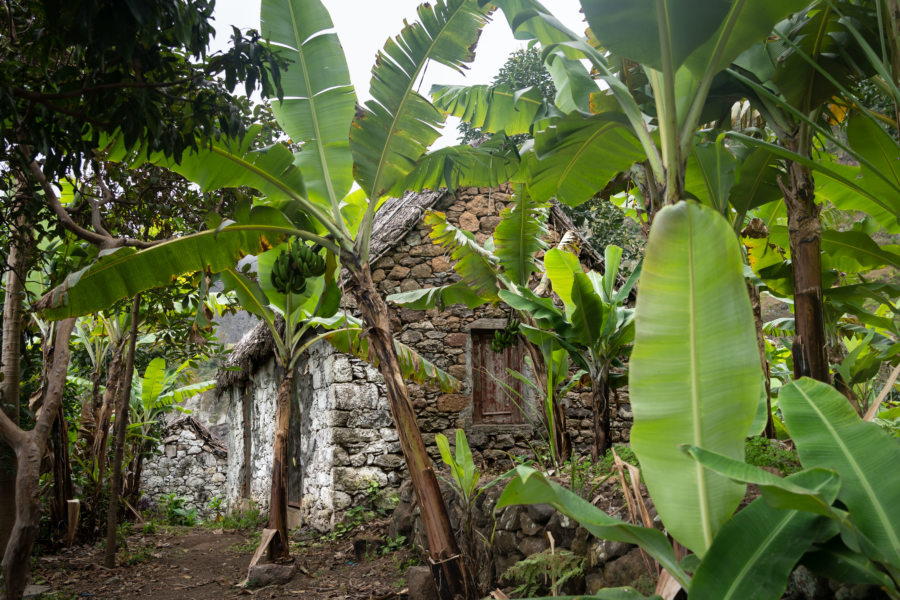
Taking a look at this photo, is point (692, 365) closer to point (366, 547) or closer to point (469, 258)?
point (469, 258)

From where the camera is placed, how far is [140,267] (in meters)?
4.03

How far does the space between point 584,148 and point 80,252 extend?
4.23 m

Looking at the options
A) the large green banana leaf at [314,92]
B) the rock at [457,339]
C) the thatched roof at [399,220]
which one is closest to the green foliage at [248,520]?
the rock at [457,339]

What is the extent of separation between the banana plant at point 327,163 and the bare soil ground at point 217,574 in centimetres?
198

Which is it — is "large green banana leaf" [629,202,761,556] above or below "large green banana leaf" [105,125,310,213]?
below

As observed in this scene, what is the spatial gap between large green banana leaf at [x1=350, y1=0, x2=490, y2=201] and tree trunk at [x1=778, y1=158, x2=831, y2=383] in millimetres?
2188

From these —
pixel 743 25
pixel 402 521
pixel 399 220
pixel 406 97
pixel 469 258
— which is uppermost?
pixel 399 220

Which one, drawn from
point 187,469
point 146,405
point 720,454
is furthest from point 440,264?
point 187,469

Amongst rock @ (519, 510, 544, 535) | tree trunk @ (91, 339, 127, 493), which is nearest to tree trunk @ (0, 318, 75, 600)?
rock @ (519, 510, 544, 535)

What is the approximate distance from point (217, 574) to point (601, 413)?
4.38m

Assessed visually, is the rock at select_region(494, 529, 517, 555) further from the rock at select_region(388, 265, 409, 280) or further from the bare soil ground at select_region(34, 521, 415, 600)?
the rock at select_region(388, 265, 409, 280)

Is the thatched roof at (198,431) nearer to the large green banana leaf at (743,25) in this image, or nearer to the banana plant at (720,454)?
the banana plant at (720,454)

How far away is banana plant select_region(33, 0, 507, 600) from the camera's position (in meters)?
3.95

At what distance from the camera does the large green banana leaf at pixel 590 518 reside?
1.94 m
